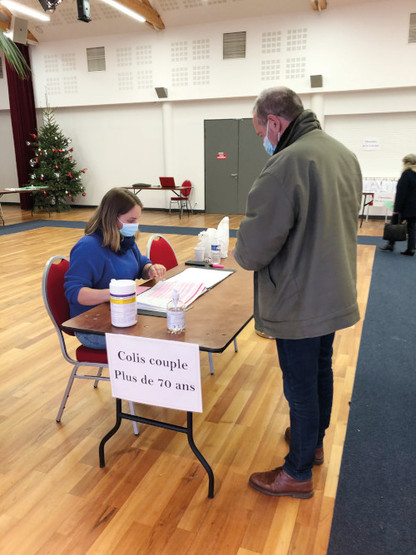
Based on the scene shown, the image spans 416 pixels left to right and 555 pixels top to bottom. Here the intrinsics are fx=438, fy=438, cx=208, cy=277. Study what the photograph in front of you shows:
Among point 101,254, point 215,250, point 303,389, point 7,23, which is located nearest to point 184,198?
point 7,23

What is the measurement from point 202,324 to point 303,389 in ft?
1.44

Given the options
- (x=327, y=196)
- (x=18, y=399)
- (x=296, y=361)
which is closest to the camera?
(x=327, y=196)

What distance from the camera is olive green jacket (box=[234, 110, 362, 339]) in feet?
4.30

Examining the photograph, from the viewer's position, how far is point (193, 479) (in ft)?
6.04

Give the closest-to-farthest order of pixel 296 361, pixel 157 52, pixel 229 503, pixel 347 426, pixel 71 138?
1. pixel 296 361
2. pixel 229 503
3. pixel 347 426
4. pixel 157 52
5. pixel 71 138

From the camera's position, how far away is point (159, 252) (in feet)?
9.39

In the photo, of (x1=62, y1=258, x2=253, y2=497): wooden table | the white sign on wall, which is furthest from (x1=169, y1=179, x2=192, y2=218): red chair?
(x1=62, y1=258, x2=253, y2=497): wooden table

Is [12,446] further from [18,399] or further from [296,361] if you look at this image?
[296,361]

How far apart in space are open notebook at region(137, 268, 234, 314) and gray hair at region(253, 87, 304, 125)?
860mm

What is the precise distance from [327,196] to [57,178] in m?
10.2

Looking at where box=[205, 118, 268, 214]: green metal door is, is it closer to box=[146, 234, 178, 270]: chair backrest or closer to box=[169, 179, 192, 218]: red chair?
box=[169, 179, 192, 218]: red chair

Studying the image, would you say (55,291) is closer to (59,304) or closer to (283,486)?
Answer: (59,304)

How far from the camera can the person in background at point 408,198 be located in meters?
5.70

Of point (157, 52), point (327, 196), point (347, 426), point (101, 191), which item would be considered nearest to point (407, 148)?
point (157, 52)
